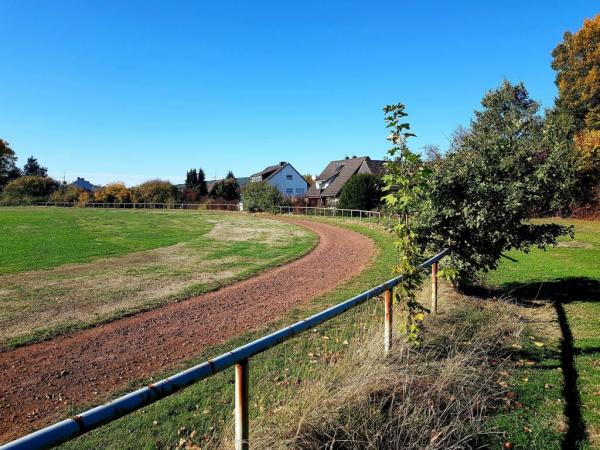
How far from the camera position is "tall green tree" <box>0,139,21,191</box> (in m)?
91.6

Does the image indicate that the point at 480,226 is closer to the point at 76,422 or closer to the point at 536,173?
the point at 536,173

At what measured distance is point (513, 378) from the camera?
17.1 feet

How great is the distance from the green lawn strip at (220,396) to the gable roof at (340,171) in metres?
52.0

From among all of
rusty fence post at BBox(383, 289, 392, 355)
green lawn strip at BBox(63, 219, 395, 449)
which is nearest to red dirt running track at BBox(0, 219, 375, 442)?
green lawn strip at BBox(63, 219, 395, 449)

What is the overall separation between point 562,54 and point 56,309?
48722mm

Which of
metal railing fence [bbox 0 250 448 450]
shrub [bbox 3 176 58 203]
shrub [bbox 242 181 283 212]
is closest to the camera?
metal railing fence [bbox 0 250 448 450]

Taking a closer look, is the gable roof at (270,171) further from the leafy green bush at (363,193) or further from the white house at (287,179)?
the leafy green bush at (363,193)

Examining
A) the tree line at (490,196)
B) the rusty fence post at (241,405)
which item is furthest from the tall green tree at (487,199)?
the rusty fence post at (241,405)

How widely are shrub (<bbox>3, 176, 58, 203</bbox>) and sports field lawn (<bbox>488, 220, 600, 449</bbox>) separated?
8762 cm

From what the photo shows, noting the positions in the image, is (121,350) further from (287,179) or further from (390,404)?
(287,179)

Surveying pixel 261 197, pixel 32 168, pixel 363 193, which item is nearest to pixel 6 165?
pixel 32 168

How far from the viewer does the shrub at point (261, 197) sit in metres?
50.0

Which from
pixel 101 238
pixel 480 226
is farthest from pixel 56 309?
pixel 101 238

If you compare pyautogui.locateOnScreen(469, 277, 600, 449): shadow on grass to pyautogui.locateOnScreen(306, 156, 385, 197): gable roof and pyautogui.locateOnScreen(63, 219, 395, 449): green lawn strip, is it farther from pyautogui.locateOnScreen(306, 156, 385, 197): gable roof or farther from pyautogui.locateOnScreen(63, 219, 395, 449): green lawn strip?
pyautogui.locateOnScreen(306, 156, 385, 197): gable roof
